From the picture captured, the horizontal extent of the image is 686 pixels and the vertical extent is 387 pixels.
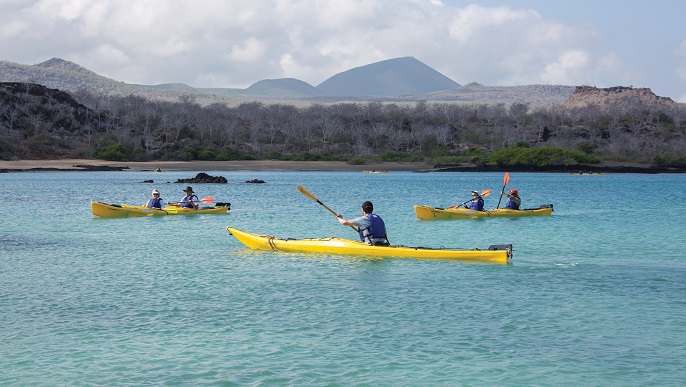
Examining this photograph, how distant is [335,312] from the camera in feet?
42.9

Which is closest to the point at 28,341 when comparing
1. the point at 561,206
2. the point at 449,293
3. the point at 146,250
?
the point at 449,293

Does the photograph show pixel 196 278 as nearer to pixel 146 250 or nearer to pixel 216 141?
pixel 146 250

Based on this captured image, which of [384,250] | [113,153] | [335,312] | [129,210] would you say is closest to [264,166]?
[113,153]

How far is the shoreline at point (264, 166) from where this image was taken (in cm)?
8250

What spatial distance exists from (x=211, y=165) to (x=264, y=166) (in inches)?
229

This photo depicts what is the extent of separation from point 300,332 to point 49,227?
60.0 ft

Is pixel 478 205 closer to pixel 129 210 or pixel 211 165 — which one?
pixel 129 210

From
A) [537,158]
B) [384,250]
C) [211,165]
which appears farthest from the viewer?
[537,158]

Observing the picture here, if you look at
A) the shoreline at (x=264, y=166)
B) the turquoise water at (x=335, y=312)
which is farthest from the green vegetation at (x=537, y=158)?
the turquoise water at (x=335, y=312)

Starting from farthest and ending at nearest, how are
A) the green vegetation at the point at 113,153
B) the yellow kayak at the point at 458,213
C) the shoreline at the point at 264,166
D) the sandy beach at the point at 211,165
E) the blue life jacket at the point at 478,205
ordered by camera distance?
1. the green vegetation at the point at 113,153
2. the sandy beach at the point at 211,165
3. the shoreline at the point at 264,166
4. the yellow kayak at the point at 458,213
5. the blue life jacket at the point at 478,205

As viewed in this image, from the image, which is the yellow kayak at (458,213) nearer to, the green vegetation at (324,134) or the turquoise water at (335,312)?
the turquoise water at (335,312)

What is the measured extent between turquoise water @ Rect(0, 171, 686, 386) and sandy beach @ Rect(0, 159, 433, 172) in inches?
2337

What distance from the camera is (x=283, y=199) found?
45.0 metres

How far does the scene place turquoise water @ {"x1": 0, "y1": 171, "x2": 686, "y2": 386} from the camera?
9.83 metres
